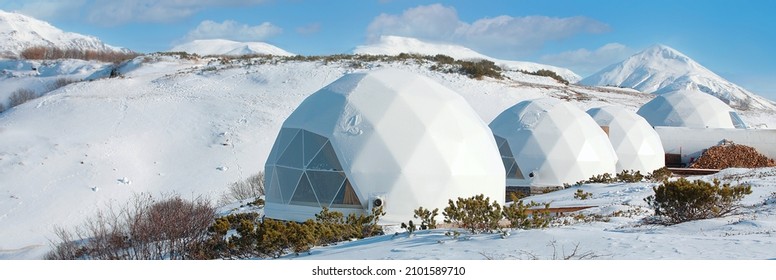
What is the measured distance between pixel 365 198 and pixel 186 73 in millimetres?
42585

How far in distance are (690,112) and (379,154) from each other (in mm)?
30208

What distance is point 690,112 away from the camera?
41.7 metres

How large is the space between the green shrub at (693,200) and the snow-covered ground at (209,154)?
351 millimetres

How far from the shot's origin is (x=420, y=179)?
16.0 metres

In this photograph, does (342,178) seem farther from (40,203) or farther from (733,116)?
(733,116)

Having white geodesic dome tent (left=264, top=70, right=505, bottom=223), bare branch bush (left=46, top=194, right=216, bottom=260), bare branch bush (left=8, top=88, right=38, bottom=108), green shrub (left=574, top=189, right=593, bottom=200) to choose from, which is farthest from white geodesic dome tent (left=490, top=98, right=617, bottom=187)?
bare branch bush (left=8, top=88, right=38, bottom=108)

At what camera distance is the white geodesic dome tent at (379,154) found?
1588cm

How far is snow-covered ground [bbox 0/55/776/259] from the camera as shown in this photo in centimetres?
1045

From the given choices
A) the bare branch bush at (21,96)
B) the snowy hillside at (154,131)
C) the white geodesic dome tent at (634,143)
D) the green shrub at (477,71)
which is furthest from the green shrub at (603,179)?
the bare branch bush at (21,96)

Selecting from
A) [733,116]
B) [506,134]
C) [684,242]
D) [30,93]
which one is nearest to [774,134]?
[733,116]

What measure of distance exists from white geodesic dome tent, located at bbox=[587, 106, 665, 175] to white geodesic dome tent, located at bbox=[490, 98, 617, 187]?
11.8 ft

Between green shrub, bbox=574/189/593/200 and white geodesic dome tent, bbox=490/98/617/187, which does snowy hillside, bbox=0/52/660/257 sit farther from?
green shrub, bbox=574/189/593/200

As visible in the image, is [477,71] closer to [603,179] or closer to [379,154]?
[603,179]

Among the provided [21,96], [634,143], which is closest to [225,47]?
[21,96]
